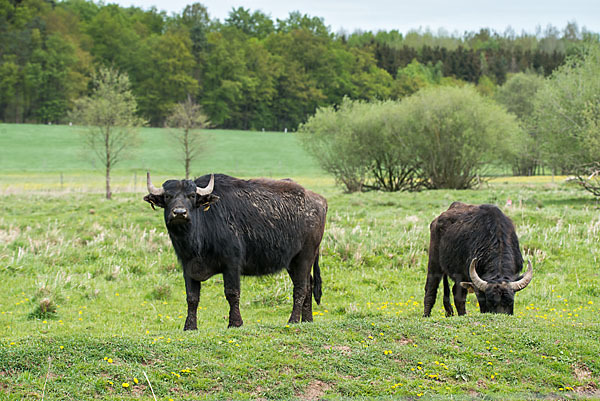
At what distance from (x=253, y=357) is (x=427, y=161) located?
129 ft

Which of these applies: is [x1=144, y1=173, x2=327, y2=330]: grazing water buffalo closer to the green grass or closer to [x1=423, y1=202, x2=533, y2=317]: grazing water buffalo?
[x1=423, y1=202, x2=533, y2=317]: grazing water buffalo

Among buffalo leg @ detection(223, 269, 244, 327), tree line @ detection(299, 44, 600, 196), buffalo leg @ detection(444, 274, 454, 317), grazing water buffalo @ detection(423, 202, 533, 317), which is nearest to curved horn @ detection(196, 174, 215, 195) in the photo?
buffalo leg @ detection(223, 269, 244, 327)

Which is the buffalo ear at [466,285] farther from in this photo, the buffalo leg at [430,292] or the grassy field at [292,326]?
the buffalo leg at [430,292]

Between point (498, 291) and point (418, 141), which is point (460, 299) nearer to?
point (498, 291)

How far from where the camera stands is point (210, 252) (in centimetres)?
1042

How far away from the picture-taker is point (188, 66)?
372 feet

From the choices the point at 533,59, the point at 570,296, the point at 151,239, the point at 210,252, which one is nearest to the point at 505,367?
the point at 210,252

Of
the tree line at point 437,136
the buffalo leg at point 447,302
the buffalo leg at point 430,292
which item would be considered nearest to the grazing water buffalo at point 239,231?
the buffalo leg at point 430,292

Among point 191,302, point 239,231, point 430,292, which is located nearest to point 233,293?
point 191,302

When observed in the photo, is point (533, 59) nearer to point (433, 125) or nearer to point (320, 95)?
point (320, 95)

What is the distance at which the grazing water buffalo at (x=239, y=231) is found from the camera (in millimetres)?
9969

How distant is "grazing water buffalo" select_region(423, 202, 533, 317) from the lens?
407 inches

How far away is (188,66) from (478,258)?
108m

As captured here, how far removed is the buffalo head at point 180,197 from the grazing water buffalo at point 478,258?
4712 millimetres
